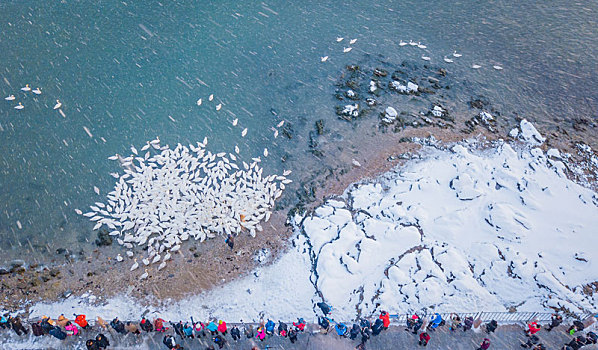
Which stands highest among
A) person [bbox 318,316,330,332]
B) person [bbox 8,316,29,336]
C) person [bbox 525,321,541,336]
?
person [bbox 525,321,541,336]

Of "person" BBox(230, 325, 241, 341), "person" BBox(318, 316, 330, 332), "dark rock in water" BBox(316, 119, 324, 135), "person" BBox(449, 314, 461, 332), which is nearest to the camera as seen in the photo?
"person" BBox(230, 325, 241, 341)

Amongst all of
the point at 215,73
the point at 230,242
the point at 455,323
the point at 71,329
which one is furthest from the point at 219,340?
the point at 215,73

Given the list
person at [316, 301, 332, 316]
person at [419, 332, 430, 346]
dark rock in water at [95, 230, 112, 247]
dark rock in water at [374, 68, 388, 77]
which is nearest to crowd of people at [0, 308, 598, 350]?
person at [419, 332, 430, 346]

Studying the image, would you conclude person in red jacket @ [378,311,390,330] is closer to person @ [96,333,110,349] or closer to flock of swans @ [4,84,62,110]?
person @ [96,333,110,349]

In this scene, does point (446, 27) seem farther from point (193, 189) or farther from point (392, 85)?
point (193, 189)

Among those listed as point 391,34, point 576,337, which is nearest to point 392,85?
point 391,34
